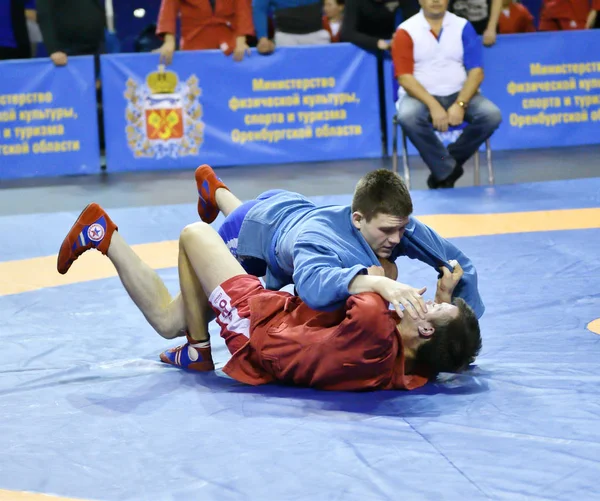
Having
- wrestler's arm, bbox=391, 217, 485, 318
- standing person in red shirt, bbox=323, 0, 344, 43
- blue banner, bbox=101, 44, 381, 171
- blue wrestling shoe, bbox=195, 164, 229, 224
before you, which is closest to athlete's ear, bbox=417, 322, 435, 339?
wrestler's arm, bbox=391, 217, 485, 318

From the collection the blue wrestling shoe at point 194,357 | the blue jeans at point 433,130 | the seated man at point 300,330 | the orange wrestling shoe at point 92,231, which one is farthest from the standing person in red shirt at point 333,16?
the blue wrestling shoe at point 194,357

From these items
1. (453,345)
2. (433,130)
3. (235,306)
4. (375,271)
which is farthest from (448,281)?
(433,130)

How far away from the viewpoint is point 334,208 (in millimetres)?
3299

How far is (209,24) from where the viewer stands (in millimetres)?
8672

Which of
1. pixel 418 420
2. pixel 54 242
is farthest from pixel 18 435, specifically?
pixel 54 242

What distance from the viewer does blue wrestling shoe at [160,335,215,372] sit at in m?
3.46

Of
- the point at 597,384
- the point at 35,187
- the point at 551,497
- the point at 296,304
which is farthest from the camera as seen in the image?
the point at 35,187

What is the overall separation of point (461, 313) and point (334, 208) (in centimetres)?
56

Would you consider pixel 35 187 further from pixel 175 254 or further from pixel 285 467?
pixel 285 467

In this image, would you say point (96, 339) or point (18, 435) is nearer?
point (18, 435)

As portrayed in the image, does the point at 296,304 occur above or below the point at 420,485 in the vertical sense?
above

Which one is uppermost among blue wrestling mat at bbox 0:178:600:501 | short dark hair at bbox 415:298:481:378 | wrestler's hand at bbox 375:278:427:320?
wrestler's hand at bbox 375:278:427:320

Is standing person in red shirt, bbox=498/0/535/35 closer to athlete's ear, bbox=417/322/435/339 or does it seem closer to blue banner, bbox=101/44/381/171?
blue banner, bbox=101/44/381/171

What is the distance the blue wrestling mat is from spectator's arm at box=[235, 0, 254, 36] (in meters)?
4.41
